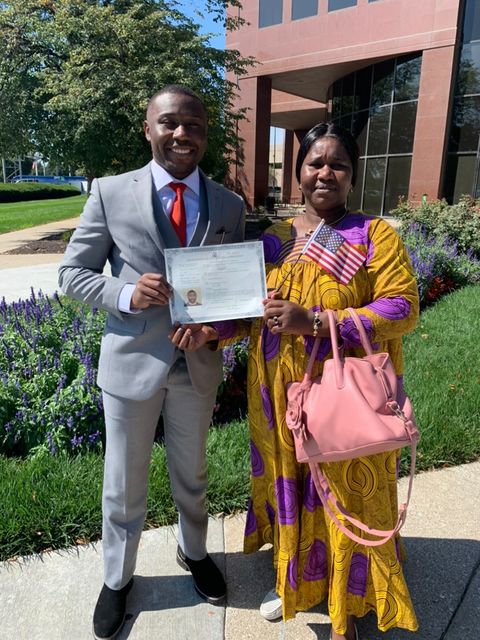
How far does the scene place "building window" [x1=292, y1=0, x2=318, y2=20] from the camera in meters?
19.8

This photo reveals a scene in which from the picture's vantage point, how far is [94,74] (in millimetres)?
12461

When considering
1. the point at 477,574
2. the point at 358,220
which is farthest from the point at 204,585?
the point at 358,220

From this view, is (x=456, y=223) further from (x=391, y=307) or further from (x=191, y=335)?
(x=191, y=335)

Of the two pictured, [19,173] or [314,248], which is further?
[19,173]

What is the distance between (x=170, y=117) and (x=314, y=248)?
707 millimetres

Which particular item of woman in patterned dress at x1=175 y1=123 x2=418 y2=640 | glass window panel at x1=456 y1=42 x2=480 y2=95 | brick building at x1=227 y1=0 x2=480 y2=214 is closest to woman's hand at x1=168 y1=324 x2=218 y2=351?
woman in patterned dress at x1=175 y1=123 x2=418 y2=640

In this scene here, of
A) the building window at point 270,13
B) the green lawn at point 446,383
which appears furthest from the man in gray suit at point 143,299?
the building window at point 270,13

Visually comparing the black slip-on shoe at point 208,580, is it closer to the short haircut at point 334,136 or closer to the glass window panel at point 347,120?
the short haircut at point 334,136

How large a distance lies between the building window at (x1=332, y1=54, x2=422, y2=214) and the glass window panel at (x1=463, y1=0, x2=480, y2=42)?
1734 mm

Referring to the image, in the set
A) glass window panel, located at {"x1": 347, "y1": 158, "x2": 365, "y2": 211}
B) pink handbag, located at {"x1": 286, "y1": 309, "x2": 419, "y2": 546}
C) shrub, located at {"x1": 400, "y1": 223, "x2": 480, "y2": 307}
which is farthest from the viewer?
glass window panel, located at {"x1": 347, "y1": 158, "x2": 365, "y2": 211}

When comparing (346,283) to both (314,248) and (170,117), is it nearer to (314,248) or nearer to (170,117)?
(314,248)

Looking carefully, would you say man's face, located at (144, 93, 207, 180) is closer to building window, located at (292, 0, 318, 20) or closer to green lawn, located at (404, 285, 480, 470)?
green lawn, located at (404, 285, 480, 470)

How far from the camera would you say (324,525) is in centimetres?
203

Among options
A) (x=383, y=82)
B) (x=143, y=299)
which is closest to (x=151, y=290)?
(x=143, y=299)
